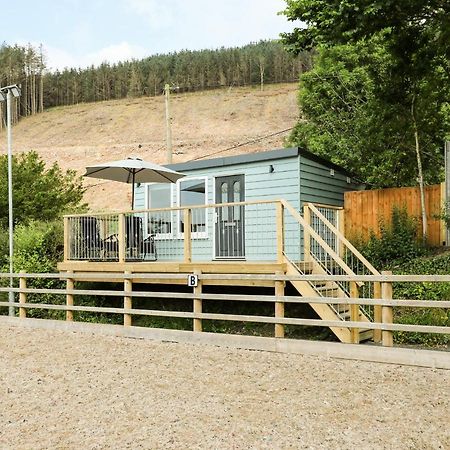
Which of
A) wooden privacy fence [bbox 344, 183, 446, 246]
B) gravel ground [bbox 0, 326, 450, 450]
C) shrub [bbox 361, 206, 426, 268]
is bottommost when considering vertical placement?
gravel ground [bbox 0, 326, 450, 450]

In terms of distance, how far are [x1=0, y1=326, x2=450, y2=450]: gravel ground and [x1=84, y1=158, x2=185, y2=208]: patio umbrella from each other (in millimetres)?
4175

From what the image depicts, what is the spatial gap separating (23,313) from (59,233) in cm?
365

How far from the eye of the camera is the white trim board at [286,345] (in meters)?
6.44

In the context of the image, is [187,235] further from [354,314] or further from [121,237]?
[354,314]

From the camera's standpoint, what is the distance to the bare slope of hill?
164 ft

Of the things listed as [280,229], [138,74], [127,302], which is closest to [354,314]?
[280,229]

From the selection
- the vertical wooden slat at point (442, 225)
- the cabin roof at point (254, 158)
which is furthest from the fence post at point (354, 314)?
the vertical wooden slat at point (442, 225)

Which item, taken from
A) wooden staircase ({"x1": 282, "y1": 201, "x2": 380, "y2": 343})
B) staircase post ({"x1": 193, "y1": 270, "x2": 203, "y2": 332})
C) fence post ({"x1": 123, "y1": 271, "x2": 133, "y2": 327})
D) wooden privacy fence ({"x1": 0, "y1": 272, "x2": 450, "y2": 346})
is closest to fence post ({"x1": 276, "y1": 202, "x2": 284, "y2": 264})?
wooden staircase ({"x1": 282, "y1": 201, "x2": 380, "y2": 343})

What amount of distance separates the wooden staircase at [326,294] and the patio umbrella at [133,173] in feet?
11.9

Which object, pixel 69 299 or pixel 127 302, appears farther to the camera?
pixel 69 299

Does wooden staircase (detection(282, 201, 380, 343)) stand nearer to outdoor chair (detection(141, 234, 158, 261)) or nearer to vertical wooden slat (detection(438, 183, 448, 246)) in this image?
outdoor chair (detection(141, 234, 158, 261))

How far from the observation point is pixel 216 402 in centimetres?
534

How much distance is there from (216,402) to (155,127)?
5840 cm

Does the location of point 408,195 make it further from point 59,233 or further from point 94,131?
point 94,131
